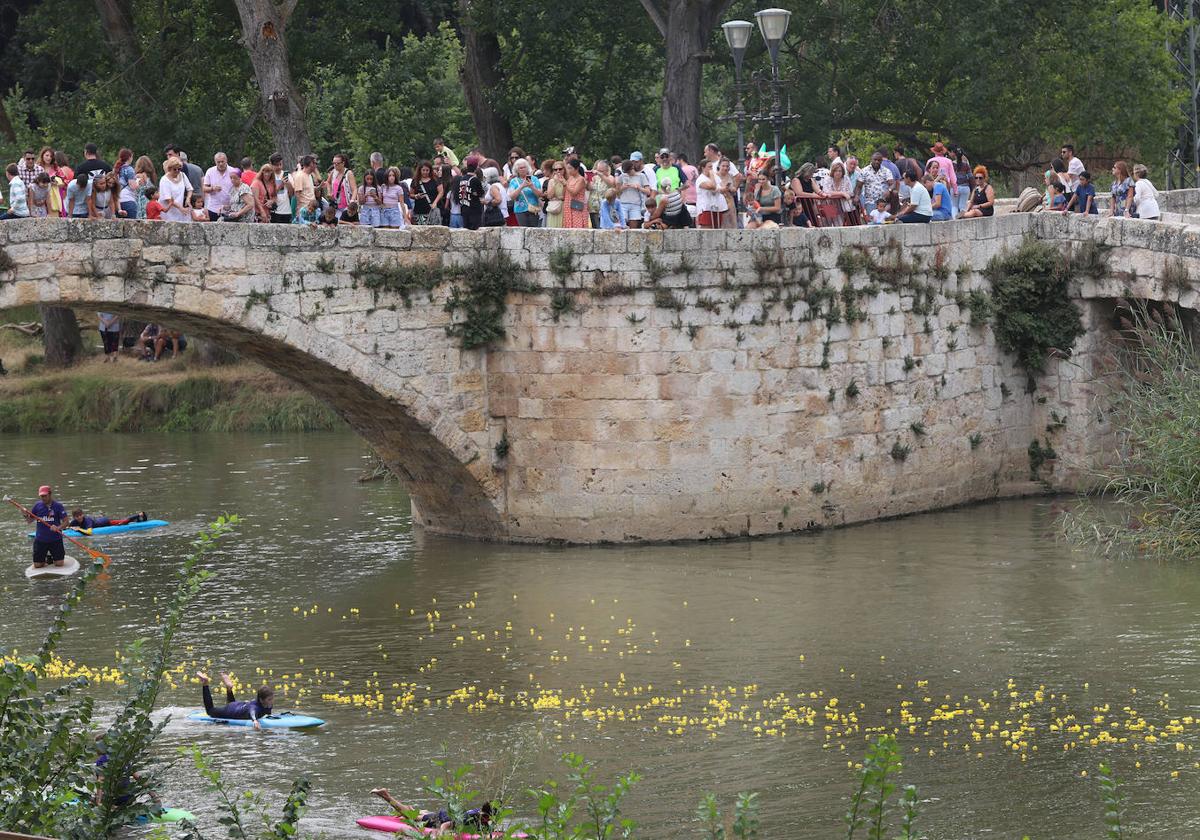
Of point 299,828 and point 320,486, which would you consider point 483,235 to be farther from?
point 299,828

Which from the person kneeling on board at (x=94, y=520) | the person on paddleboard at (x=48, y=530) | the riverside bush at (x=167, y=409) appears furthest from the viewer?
the riverside bush at (x=167, y=409)

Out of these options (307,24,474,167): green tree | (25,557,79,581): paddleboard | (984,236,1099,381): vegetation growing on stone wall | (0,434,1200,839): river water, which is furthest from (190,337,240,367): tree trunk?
(984,236,1099,381): vegetation growing on stone wall

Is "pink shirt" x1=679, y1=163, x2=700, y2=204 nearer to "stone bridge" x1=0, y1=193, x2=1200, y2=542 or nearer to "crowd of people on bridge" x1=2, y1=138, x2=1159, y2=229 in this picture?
"crowd of people on bridge" x1=2, y1=138, x2=1159, y2=229

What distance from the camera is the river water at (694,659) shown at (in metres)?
13.6

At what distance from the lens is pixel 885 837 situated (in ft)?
39.9

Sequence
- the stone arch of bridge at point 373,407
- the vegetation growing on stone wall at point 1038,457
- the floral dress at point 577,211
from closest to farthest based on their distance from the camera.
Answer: the stone arch of bridge at point 373,407 < the floral dress at point 577,211 < the vegetation growing on stone wall at point 1038,457

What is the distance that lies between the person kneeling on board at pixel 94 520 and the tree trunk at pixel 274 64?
257 inches

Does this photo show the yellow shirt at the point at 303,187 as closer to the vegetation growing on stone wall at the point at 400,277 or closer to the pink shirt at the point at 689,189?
the vegetation growing on stone wall at the point at 400,277

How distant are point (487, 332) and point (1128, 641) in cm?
738

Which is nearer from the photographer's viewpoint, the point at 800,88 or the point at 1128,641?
the point at 1128,641

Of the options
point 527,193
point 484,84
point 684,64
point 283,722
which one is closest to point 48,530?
point 527,193

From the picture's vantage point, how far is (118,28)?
32.8 meters

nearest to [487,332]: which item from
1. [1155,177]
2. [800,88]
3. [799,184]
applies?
[799,184]

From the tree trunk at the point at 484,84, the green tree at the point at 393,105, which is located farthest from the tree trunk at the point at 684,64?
the green tree at the point at 393,105
